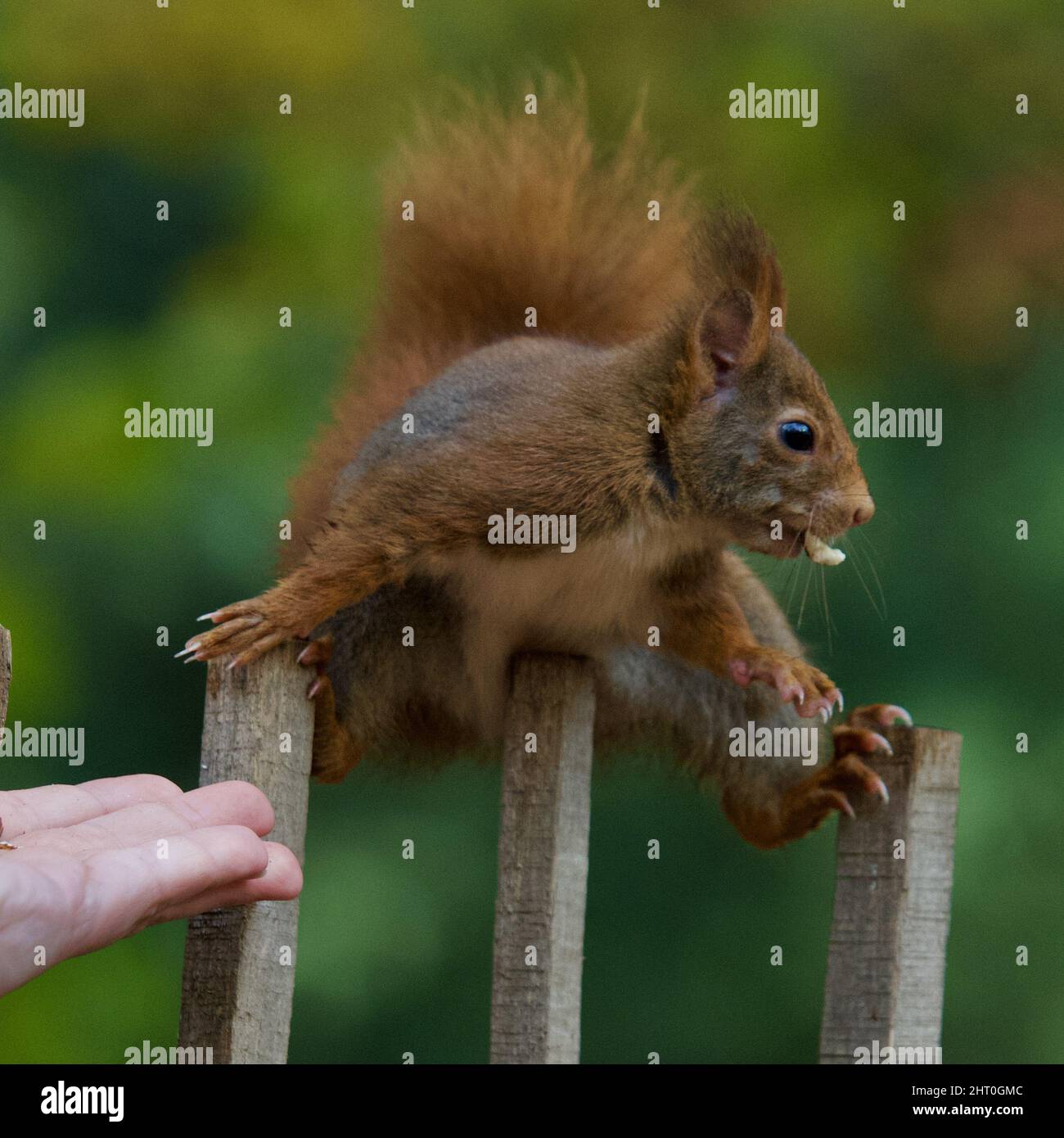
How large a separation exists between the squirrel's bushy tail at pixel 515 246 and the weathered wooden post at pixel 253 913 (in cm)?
55

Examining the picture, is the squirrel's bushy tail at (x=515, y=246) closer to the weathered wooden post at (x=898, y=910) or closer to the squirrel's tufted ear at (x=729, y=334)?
the squirrel's tufted ear at (x=729, y=334)

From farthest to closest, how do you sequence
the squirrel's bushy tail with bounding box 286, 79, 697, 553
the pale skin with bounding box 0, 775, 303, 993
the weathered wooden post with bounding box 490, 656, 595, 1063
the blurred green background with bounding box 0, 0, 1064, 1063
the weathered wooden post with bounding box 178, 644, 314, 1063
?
1. the blurred green background with bounding box 0, 0, 1064, 1063
2. the squirrel's bushy tail with bounding box 286, 79, 697, 553
3. the weathered wooden post with bounding box 490, 656, 595, 1063
4. the weathered wooden post with bounding box 178, 644, 314, 1063
5. the pale skin with bounding box 0, 775, 303, 993

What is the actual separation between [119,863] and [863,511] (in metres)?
0.92

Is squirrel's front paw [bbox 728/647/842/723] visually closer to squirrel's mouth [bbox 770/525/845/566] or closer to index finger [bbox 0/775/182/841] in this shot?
squirrel's mouth [bbox 770/525/845/566]

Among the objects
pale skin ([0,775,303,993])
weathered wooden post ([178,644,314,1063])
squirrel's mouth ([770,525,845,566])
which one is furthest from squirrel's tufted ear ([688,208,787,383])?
pale skin ([0,775,303,993])

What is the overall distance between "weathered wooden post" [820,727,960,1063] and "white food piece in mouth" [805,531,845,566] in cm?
25

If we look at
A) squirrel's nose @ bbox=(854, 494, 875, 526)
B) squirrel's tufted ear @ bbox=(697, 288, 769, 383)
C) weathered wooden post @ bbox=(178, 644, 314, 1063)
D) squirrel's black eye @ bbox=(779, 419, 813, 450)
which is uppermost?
squirrel's tufted ear @ bbox=(697, 288, 769, 383)

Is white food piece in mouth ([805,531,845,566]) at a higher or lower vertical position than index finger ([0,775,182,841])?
higher

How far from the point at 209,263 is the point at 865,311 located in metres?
1.27

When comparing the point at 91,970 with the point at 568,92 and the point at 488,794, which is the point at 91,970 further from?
the point at 568,92

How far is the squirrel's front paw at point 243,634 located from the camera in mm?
1632

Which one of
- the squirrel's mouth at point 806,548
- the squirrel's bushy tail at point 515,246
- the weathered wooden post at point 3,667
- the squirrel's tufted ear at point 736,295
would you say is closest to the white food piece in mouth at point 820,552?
the squirrel's mouth at point 806,548

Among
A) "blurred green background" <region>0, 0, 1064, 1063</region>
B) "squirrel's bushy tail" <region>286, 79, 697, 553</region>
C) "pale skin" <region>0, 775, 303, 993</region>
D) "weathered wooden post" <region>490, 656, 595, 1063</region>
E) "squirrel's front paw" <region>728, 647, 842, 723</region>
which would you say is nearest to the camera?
"pale skin" <region>0, 775, 303, 993</region>

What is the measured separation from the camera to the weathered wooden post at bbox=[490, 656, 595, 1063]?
5.70 ft
